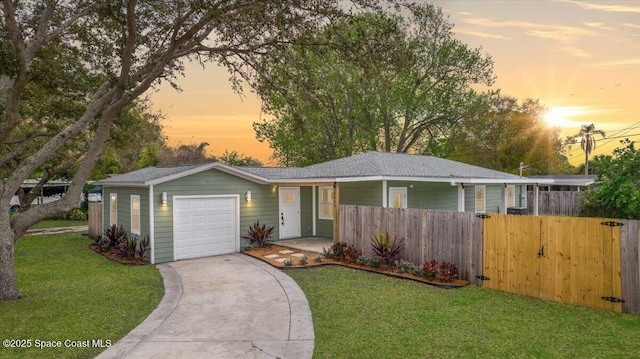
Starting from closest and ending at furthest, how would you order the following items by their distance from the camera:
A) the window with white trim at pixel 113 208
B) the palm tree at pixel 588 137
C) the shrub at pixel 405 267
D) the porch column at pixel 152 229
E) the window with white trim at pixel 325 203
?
1. the shrub at pixel 405 267
2. the porch column at pixel 152 229
3. the window with white trim at pixel 113 208
4. the window with white trim at pixel 325 203
5. the palm tree at pixel 588 137

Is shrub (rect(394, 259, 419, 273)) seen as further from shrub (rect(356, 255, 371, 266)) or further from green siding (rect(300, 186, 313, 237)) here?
green siding (rect(300, 186, 313, 237))

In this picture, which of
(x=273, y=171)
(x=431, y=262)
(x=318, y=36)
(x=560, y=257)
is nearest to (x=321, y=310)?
(x=431, y=262)

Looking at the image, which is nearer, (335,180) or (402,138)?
(335,180)

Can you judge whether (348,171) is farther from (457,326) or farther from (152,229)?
(457,326)

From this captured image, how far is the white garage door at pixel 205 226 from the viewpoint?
1231cm

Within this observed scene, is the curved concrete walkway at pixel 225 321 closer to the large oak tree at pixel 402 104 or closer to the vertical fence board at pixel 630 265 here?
the vertical fence board at pixel 630 265

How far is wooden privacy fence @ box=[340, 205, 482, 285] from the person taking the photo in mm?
8719

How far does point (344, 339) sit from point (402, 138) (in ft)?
90.3

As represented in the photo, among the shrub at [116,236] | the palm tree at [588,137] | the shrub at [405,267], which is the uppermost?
the palm tree at [588,137]

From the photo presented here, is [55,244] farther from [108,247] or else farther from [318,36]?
[318,36]

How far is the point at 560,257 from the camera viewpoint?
286 inches

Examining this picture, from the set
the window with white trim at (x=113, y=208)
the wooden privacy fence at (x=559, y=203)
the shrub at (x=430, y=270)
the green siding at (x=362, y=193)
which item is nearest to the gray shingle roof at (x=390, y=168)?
the green siding at (x=362, y=193)

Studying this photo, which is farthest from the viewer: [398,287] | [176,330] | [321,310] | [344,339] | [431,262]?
[431,262]

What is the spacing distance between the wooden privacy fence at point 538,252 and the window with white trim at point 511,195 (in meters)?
14.9
